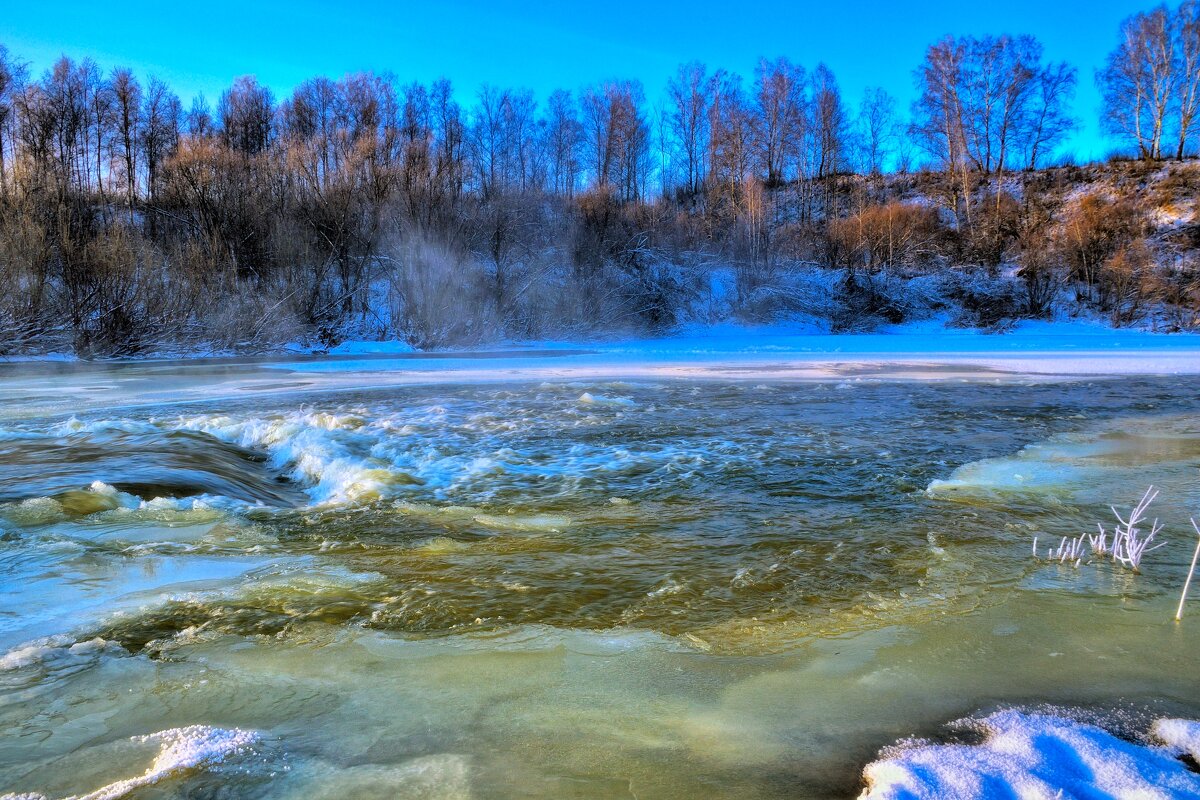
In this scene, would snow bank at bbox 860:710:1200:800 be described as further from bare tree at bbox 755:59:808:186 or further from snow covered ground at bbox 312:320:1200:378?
bare tree at bbox 755:59:808:186

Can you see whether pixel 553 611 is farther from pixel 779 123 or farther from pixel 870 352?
pixel 779 123

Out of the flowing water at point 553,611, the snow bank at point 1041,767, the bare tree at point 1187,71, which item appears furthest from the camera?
the bare tree at point 1187,71

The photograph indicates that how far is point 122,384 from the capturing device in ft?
45.5

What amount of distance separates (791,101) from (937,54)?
26.5 feet

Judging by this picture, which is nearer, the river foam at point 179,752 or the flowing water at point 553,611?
the river foam at point 179,752

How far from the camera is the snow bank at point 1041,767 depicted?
197cm

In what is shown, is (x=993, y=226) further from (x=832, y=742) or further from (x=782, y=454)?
(x=832, y=742)

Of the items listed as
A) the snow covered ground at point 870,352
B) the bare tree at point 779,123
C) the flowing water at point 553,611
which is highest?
the bare tree at point 779,123

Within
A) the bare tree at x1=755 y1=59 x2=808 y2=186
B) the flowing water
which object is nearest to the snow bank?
the flowing water

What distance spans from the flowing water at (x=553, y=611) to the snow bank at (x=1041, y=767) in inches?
5.1

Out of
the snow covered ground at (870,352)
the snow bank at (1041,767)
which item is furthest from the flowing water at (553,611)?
the snow covered ground at (870,352)

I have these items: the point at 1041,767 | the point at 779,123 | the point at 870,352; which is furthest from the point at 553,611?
the point at 779,123

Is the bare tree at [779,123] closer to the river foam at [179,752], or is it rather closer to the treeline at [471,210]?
the treeline at [471,210]

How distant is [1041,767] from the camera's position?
2072mm
